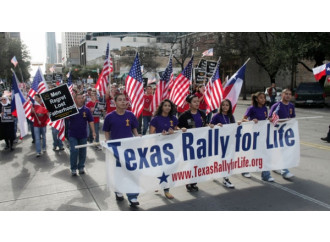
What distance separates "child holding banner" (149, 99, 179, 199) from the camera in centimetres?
502

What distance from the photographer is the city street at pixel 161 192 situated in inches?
183

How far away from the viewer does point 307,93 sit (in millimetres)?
19828

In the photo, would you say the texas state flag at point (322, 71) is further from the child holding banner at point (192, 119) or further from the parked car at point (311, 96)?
the parked car at point (311, 96)

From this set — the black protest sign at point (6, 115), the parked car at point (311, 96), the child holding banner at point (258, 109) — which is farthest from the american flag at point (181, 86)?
the parked car at point (311, 96)

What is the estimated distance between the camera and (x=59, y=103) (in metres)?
5.93

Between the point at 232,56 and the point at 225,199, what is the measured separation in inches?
943

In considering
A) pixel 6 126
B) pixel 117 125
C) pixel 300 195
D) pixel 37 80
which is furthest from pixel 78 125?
pixel 300 195

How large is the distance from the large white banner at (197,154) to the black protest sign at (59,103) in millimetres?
1966

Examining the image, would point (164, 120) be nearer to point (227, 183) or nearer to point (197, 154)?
point (197, 154)

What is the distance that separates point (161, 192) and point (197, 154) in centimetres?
99

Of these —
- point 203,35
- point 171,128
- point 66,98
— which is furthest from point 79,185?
point 203,35

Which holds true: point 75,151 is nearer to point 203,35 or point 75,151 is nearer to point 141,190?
point 141,190

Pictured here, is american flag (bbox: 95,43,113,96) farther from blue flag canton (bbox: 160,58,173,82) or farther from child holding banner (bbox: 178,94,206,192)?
child holding banner (bbox: 178,94,206,192)

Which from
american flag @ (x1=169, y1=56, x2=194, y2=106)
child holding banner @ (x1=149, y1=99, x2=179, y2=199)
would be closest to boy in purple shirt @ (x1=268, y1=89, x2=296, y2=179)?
child holding banner @ (x1=149, y1=99, x2=179, y2=199)
